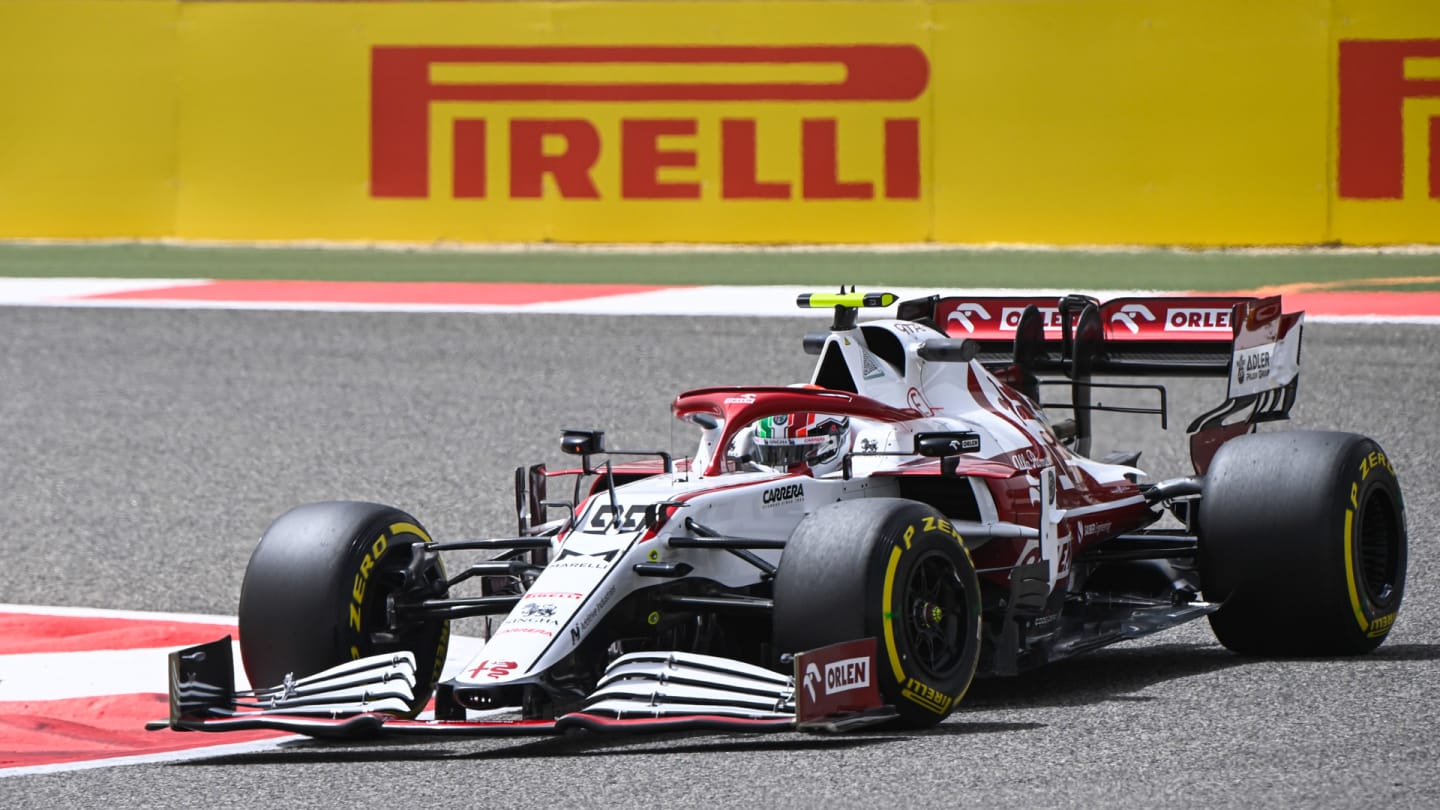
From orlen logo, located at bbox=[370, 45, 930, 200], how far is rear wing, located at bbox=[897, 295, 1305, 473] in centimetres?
835

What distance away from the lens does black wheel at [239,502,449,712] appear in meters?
7.55

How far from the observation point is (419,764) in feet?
22.6

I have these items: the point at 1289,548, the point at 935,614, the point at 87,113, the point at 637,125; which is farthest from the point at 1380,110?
the point at 935,614

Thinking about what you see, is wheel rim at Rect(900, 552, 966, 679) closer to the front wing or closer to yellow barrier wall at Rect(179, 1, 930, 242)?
the front wing

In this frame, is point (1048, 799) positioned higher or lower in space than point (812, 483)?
lower

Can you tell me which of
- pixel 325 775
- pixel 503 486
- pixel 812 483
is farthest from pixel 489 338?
pixel 325 775

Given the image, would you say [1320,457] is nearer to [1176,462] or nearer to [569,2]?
[1176,462]

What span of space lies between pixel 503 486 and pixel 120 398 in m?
3.65

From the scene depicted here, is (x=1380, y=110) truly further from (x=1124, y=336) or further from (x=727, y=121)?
(x=1124, y=336)

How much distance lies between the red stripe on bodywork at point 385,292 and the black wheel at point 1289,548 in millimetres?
9293

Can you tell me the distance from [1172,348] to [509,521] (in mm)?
4035

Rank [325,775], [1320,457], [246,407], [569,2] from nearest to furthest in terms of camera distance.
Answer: [325,775]
[1320,457]
[246,407]
[569,2]

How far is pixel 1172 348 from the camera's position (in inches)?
382

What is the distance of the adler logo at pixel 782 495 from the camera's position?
301 inches
